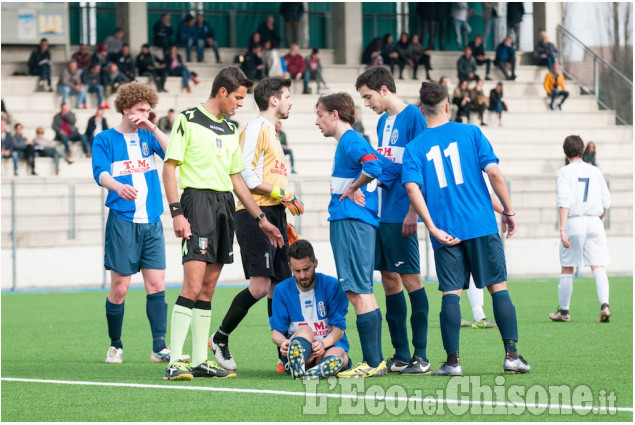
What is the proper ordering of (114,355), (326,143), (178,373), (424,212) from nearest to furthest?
→ (424,212) < (178,373) < (114,355) < (326,143)

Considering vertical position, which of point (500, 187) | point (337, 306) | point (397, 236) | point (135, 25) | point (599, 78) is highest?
point (135, 25)

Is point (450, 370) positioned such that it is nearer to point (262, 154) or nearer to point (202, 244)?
point (202, 244)

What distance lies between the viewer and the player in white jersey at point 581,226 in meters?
12.0

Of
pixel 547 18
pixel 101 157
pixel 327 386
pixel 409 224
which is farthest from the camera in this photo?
pixel 547 18

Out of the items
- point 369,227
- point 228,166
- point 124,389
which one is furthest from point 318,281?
point 124,389

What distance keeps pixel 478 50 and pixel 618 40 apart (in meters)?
18.5

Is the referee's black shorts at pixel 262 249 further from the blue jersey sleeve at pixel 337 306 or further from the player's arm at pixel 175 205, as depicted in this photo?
the player's arm at pixel 175 205

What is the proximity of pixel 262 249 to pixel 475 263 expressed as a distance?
168cm

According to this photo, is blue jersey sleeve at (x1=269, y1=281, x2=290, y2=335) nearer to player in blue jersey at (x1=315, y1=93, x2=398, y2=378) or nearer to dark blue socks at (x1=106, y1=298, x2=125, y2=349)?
player in blue jersey at (x1=315, y1=93, x2=398, y2=378)

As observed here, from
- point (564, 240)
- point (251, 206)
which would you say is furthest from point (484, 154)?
point (564, 240)

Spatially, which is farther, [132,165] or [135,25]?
[135,25]

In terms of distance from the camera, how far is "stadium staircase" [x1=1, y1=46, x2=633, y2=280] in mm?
20938

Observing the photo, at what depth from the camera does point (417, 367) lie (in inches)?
304

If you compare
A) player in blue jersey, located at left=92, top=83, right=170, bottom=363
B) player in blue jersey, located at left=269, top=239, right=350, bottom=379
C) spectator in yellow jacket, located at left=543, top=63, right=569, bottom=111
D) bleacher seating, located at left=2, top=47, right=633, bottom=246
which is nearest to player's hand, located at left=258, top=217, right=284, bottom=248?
player in blue jersey, located at left=269, top=239, right=350, bottom=379
